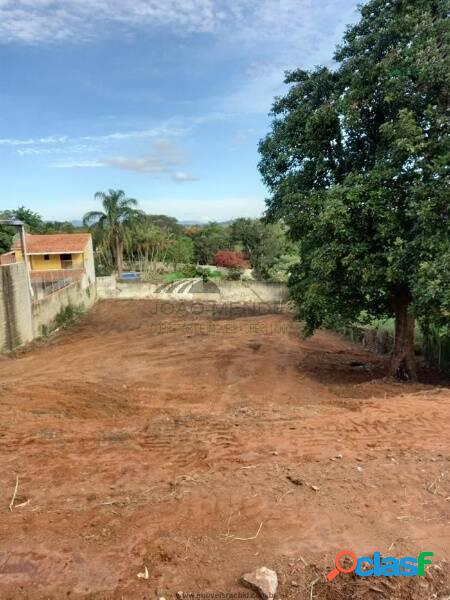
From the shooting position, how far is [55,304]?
65.2 ft

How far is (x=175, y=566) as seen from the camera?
2824mm

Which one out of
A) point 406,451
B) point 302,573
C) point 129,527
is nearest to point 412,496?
point 406,451

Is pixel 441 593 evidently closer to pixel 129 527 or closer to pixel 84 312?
pixel 129 527

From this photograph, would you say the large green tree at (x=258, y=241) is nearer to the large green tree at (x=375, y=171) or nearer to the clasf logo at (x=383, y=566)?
the large green tree at (x=375, y=171)

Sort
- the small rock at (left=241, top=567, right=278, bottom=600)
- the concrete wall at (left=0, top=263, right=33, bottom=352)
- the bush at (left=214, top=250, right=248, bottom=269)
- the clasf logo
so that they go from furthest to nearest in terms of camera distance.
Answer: the bush at (left=214, top=250, right=248, bottom=269), the concrete wall at (left=0, top=263, right=33, bottom=352), the clasf logo, the small rock at (left=241, top=567, right=278, bottom=600)

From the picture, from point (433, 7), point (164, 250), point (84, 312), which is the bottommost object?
point (84, 312)

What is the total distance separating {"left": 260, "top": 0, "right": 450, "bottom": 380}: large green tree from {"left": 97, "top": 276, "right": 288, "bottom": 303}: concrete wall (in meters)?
17.7

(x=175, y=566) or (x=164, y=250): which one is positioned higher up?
(x=164, y=250)

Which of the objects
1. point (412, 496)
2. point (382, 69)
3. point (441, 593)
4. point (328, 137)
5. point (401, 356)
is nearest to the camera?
point (441, 593)

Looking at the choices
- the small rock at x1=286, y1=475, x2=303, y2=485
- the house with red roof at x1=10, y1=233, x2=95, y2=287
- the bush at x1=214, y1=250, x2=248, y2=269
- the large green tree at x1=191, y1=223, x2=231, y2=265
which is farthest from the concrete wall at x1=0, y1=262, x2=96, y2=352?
the large green tree at x1=191, y1=223, x2=231, y2=265

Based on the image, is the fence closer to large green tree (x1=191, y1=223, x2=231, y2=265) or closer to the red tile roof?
the red tile roof

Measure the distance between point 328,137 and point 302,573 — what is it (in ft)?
29.4

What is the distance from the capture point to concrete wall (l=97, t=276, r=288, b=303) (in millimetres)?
28625

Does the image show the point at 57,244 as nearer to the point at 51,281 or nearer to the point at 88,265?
the point at 88,265
